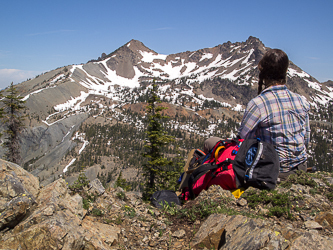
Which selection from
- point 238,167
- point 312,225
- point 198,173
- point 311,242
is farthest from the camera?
point 198,173

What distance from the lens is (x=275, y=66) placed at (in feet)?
14.8

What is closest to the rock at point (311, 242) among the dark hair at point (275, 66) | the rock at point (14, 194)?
the dark hair at point (275, 66)

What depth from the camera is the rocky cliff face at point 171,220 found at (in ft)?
9.39

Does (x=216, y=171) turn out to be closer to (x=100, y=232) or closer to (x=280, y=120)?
(x=280, y=120)

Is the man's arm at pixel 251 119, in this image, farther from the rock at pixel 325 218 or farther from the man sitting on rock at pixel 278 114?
the rock at pixel 325 218

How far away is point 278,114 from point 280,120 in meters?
0.13

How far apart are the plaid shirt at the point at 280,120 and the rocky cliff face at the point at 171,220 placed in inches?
31.6

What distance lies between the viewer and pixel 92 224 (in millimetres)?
3963

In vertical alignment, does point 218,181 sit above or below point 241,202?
above

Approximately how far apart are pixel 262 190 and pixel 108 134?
153 metres

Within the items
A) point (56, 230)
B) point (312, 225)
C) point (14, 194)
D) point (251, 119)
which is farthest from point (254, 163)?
point (14, 194)

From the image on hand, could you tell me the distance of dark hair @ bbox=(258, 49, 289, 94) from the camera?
14.7 ft

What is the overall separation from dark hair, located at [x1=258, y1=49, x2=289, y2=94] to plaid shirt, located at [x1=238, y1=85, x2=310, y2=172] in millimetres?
210

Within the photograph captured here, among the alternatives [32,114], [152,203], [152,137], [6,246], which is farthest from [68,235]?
[32,114]
